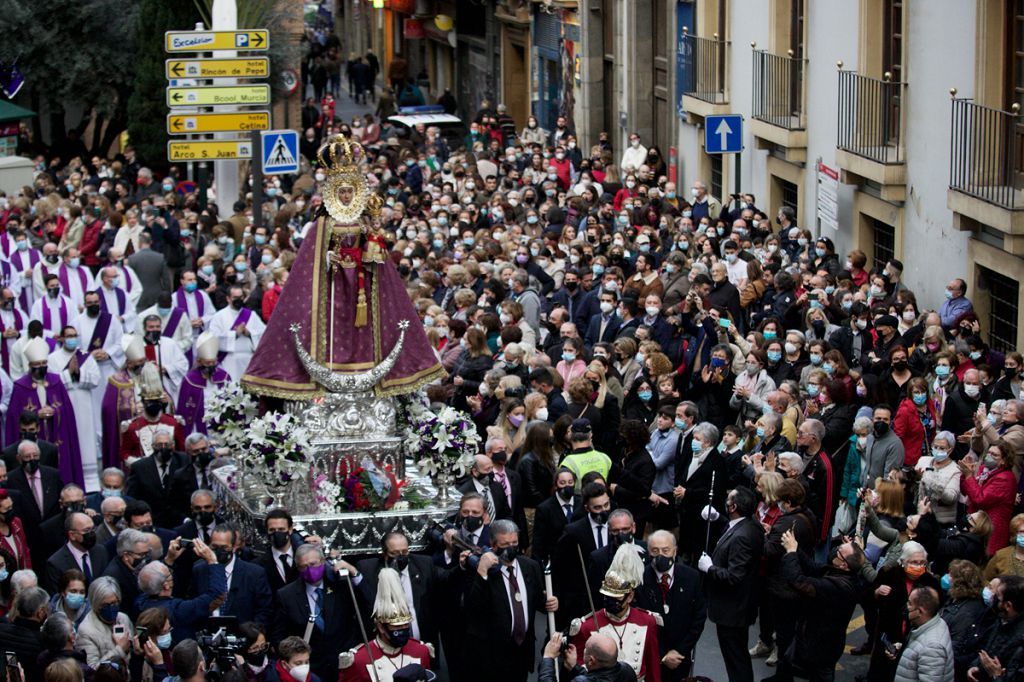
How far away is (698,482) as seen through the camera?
39.5ft

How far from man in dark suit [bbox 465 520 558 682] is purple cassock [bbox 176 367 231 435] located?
218 inches

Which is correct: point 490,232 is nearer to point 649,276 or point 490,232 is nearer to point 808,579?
point 649,276

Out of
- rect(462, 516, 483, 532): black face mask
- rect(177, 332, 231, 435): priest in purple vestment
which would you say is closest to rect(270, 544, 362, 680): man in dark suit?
rect(462, 516, 483, 532): black face mask

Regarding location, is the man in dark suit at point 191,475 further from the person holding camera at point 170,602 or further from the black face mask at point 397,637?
the black face mask at point 397,637

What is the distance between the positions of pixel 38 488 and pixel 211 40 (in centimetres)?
930

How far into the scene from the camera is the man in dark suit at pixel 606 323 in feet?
51.6

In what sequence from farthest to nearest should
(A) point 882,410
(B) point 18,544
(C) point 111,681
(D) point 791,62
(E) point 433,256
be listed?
(D) point 791,62 < (E) point 433,256 < (A) point 882,410 < (B) point 18,544 < (C) point 111,681

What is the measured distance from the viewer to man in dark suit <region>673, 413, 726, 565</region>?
12.0 metres

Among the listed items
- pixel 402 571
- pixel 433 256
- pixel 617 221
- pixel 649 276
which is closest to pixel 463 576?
pixel 402 571

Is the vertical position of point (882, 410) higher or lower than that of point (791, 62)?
lower

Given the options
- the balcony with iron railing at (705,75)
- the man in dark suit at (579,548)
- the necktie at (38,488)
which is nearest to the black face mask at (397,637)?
the man in dark suit at (579,548)

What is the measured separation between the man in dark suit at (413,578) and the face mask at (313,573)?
0.26 meters

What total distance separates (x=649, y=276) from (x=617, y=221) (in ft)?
13.6

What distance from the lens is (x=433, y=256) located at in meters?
19.5
